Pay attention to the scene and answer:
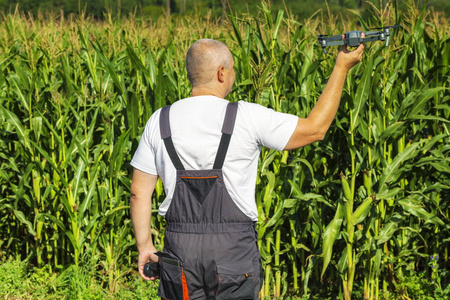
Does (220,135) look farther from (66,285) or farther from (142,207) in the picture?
(66,285)

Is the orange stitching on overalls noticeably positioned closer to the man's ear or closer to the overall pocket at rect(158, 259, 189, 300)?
the overall pocket at rect(158, 259, 189, 300)

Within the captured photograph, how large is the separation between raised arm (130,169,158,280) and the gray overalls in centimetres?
22

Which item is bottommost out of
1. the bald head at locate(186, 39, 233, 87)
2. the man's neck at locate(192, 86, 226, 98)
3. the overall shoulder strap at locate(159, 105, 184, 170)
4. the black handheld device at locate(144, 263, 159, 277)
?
the black handheld device at locate(144, 263, 159, 277)

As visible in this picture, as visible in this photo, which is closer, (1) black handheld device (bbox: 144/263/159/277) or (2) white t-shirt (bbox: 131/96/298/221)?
(2) white t-shirt (bbox: 131/96/298/221)

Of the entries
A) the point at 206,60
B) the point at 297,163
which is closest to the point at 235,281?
the point at 206,60

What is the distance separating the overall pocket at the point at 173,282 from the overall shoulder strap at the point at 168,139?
0.50 m

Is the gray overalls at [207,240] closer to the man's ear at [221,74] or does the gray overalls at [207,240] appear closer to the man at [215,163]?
the man at [215,163]

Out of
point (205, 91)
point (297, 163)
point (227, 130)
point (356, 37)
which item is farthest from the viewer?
point (297, 163)

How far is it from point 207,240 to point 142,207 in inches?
17.5

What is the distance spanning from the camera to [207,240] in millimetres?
2758

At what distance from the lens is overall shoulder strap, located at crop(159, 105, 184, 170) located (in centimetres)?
275

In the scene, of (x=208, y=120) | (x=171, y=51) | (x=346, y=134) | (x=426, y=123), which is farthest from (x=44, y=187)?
(x=426, y=123)

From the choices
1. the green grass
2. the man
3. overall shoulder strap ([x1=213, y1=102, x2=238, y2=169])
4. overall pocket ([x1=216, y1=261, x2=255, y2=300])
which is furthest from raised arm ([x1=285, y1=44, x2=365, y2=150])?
the green grass

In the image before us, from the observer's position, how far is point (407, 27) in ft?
17.0
